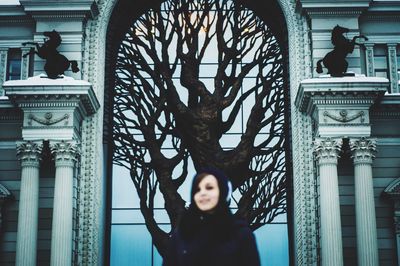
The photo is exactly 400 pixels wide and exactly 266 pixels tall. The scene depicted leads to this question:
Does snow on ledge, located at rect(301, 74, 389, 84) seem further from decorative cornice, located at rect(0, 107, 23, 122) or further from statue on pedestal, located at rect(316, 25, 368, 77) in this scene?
decorative cornice, located at rect(0, 107, 23, 122)

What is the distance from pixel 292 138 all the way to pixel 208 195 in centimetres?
1755

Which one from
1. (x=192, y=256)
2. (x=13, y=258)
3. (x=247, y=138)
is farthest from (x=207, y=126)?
(x=192, y=256)

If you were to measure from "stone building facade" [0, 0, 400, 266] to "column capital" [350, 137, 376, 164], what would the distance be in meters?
0.03

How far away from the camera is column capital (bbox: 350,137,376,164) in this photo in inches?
781

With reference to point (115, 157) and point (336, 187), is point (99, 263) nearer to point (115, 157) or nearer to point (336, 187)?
point (115, 157)

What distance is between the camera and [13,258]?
67.2 feet

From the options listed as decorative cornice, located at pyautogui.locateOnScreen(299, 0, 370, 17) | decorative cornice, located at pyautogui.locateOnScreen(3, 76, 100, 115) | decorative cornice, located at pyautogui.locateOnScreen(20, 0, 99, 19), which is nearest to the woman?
decorative cornice, located at pyautogui.locateOnScreen(3, 76, 100, 115)

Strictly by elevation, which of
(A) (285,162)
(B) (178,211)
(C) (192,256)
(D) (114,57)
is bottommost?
(C) (192,256)

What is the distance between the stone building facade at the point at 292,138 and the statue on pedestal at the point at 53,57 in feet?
1.13

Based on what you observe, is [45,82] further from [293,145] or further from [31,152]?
[293,145]

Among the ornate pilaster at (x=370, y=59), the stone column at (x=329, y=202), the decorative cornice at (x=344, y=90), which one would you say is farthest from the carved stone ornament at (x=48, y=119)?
the ornate pilaster at (x=370, y=59)

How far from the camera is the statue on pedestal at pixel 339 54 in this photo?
20.5 meters

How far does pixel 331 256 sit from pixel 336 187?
5.59 feet

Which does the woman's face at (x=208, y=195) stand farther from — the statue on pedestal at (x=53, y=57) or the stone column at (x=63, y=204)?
the statue on pedestal at (x=53, y=57)
